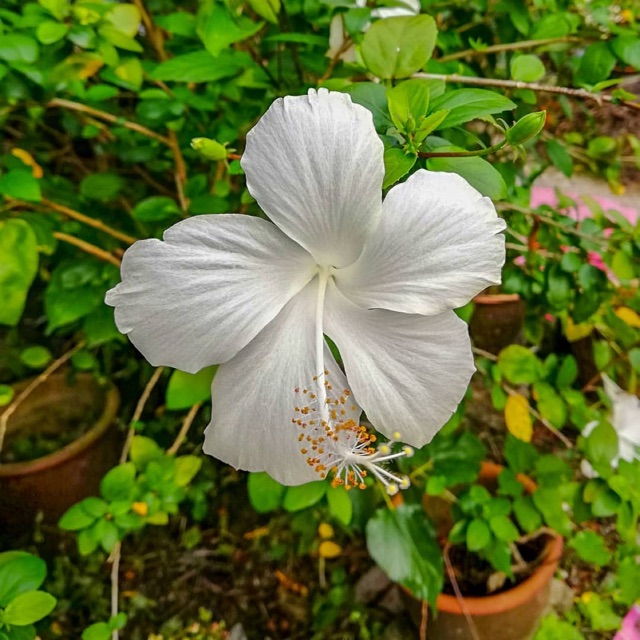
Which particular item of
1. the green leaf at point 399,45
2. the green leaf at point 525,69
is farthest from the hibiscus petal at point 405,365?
the green leaf at point 525,69

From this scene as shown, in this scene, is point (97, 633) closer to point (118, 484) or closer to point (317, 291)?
point (118, 484)

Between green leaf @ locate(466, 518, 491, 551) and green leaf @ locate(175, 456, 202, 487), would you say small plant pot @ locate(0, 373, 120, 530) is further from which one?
green leaf @ locate(466, 518, 491, 551)

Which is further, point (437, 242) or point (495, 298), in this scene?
point (495, 298)

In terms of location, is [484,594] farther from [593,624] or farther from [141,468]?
[141,468]

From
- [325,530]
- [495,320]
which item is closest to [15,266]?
[325,530]

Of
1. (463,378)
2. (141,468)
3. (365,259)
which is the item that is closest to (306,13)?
(365,259)

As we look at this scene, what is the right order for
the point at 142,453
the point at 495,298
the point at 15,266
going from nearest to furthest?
the point at 15,266 < the point at 142,453 < the point at 495,298
